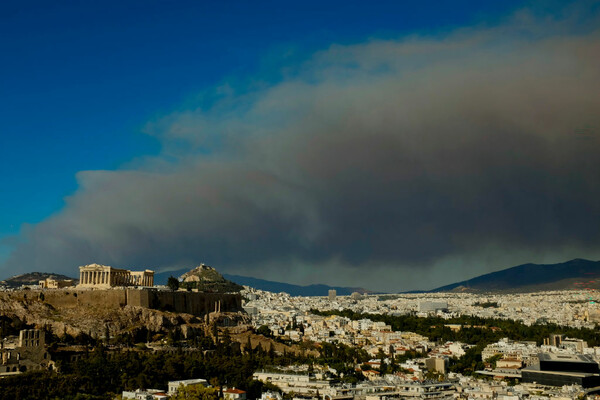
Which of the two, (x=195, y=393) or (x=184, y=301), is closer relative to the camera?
(x=195, y=393)

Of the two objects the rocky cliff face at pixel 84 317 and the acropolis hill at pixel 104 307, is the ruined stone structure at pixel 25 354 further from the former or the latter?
the acropolis hill at pixel 104 307

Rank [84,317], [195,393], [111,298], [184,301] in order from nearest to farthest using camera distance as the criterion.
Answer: [195,393] < [84,317] < [111,298] < [184,301]

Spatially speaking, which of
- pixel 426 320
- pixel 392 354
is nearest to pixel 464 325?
pixel 426 320

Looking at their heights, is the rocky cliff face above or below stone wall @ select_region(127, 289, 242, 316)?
below

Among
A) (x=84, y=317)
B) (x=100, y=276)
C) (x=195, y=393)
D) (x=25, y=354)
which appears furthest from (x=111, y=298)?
(x=195, y=393)

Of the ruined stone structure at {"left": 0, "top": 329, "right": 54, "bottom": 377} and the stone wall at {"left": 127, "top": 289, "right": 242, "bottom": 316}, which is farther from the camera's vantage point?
the stone wall at {"left": 127, "top": 289, "right": 242, "bottom": 316}

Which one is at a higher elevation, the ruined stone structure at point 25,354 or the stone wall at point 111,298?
the stone wall at point 111,298

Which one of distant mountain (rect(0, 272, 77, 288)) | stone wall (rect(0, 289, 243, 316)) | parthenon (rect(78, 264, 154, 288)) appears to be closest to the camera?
stone wall (rect(0, 289, 243, 316))

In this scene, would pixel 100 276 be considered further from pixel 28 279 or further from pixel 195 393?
pixel 28 279

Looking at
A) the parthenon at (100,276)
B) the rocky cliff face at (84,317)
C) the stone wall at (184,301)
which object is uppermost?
the parthenon at (100,276)

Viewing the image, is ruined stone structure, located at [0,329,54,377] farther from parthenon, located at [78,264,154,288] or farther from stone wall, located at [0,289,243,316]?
parthenon, located at [78,264,154,288]

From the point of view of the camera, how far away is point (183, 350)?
6253 centimetres

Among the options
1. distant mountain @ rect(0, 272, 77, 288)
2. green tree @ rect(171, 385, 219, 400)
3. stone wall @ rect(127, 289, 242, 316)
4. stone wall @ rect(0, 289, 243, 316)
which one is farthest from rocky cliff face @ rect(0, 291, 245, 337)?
distant mountain @ rect(0, 272, 77, 288)

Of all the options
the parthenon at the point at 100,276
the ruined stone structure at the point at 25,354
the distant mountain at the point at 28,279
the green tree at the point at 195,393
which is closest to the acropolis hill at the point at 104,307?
the parthenon at the point at 100,276
